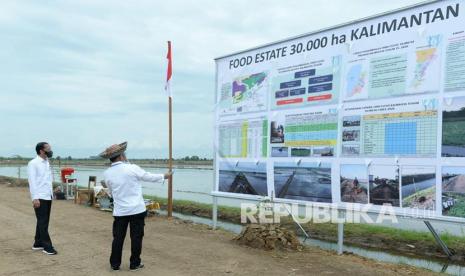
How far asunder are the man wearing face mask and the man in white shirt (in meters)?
1.72

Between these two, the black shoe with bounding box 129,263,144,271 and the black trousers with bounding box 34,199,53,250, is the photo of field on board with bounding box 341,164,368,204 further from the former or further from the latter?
the black trousers with bounding box 34,199,53,250

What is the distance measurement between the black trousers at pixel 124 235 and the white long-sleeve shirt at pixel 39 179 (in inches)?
75.5

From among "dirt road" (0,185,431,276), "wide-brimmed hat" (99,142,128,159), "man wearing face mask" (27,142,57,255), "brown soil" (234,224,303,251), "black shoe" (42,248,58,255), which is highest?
"wide-brimmed hat" (99,142,128,159)

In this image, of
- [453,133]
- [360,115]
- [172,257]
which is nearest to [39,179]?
[172,257]

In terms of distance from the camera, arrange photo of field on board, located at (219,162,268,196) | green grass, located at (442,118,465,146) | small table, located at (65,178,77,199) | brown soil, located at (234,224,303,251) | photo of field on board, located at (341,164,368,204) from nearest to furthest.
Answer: green grass, located at (442,118,465,146), photo of field on board, located at (341,164,368,204), brown soil, located at (234,224,303,251), photo of field on board, located at (219,162,268,196), small table, located at (65,178,77,199)

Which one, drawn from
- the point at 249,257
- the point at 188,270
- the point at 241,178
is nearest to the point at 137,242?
the point at 188,270

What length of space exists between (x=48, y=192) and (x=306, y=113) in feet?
15.0

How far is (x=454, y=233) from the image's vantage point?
11242 millimetres

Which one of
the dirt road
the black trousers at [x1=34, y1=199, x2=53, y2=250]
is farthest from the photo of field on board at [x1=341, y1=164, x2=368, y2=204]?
the black trousers at [x1=34, y1=199, x2=53, y2=250]

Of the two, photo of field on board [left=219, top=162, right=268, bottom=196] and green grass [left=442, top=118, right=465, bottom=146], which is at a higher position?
green grass [left=442, top=118, right=465, bottom=146]

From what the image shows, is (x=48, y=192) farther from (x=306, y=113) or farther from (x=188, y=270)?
(x=306, y=113)

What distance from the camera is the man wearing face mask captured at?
8133 millimetres

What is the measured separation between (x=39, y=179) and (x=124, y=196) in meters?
2.09

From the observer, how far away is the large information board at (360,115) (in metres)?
6.81
